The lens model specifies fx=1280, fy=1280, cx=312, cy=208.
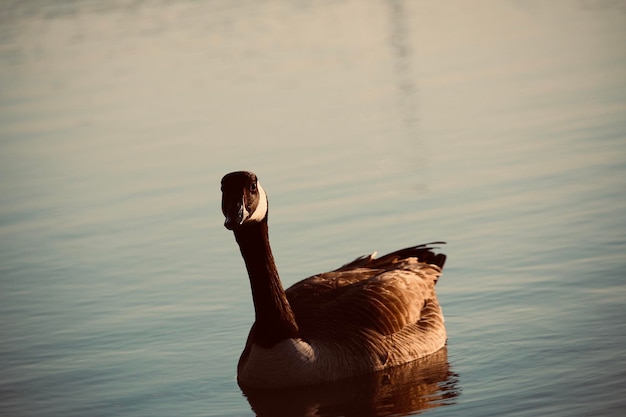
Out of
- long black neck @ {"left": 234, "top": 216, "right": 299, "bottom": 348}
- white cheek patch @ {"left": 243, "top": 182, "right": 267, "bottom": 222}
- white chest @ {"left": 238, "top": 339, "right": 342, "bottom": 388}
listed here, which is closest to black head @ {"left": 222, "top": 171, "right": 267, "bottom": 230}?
white cheek patch @ {"left": 243, "top": 182, "right": 267, "bottom": 222}

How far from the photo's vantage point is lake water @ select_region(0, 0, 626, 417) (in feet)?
35.8

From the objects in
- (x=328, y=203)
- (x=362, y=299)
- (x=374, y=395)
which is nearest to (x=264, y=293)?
(x=362, y=299)

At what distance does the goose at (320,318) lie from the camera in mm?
10875

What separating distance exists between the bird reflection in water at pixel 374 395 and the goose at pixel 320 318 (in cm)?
10

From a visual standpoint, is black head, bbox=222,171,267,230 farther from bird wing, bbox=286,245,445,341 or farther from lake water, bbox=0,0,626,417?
lake water, bbox=0,0,626,417

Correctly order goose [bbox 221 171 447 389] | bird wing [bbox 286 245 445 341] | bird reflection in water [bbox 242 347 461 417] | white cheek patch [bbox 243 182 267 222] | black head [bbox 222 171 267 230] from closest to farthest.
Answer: bird reflection in water [bbox 242 347 461 417], black head [bbox 222 171 267 230], white cheek patch [bbox 243 182 267 222], goose [bbox 221 171 447 389], bird wing [bbox 286 245 445 341]

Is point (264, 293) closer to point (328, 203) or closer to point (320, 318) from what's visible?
point (320, 318)

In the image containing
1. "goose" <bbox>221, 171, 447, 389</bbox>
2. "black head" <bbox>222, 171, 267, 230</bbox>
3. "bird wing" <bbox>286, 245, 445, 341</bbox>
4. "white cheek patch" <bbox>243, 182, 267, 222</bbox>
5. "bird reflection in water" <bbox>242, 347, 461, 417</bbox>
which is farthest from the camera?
"bird wing" <bbox>286, 245, 445, 341</bbox>

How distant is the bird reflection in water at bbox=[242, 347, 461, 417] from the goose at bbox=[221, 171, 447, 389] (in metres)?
0.10

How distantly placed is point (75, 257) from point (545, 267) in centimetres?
585

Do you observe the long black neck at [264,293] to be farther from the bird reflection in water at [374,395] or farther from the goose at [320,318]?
the bird reflection in water at [374,395]

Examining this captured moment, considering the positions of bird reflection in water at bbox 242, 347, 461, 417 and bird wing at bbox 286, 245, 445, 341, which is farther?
bird wing at bbox 286, 245, 445, 341

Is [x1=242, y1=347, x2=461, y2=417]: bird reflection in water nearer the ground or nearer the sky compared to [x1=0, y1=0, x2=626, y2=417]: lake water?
nearer the ground

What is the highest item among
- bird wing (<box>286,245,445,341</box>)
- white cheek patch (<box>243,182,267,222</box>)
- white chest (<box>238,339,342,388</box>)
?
white cheek patch (<box>243,182,267,222</box>)
